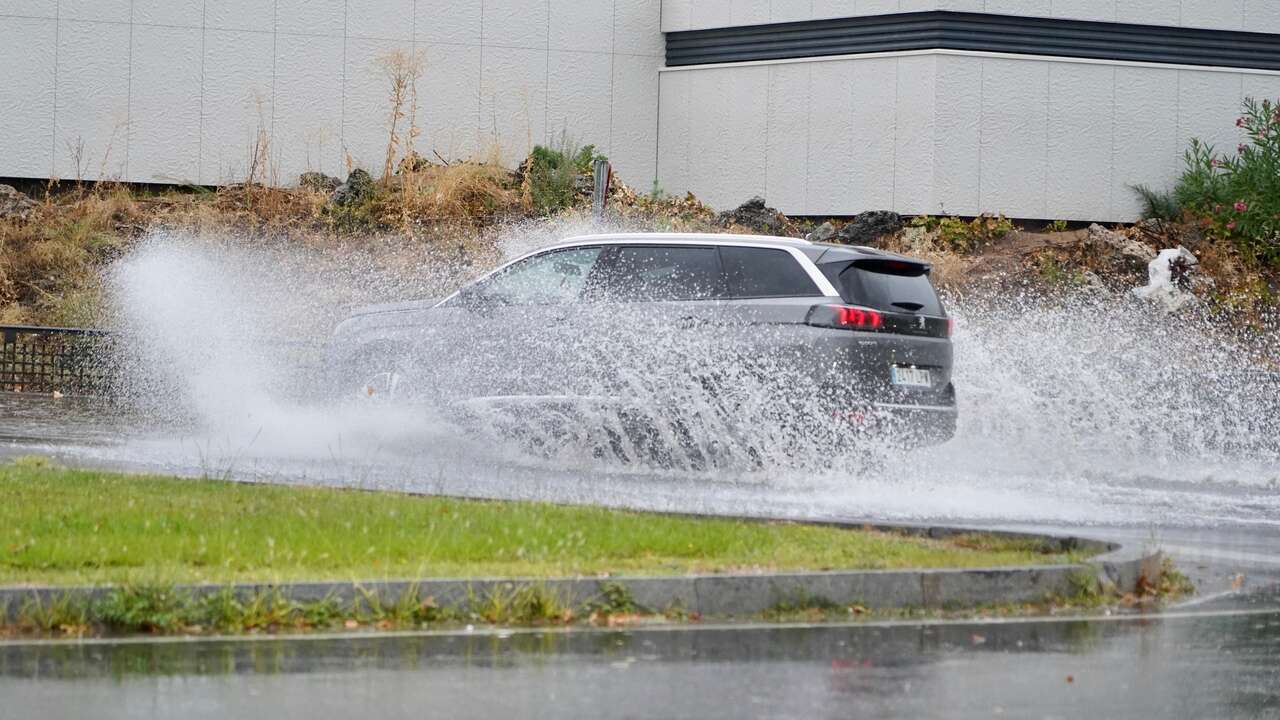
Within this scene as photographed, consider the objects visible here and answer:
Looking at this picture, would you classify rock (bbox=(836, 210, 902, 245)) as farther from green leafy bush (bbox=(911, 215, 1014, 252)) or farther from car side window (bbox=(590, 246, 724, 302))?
car side window (bbox=(590, 246, 724, 302))

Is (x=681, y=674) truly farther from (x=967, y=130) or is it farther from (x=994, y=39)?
(x=994, y=39)

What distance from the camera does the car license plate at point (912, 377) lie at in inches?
565

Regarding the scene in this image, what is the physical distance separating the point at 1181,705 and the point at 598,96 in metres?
23.7

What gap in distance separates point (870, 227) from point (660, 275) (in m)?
11.8

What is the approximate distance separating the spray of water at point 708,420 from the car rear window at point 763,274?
20.9 inches

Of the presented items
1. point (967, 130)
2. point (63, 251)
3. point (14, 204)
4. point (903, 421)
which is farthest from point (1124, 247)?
point (14, 204)

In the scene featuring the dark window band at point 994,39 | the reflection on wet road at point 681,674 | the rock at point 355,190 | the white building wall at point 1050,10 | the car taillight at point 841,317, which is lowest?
the reflection on wet road at point 681,674

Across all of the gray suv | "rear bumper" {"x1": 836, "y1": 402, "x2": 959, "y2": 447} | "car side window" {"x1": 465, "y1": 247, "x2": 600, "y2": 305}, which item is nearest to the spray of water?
the gray suv

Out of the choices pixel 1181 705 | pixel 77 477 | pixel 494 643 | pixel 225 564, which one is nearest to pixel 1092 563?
pixel 1181 705

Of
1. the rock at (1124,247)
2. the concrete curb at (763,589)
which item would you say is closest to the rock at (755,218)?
the rock at (1124,247)

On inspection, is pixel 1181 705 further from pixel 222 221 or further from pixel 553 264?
pixel 222 221

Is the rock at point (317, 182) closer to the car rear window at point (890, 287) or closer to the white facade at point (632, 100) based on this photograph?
the white facade at point (632, 100)

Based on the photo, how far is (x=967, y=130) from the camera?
87.6 ft

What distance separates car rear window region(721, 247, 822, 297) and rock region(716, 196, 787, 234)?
11673 mm
